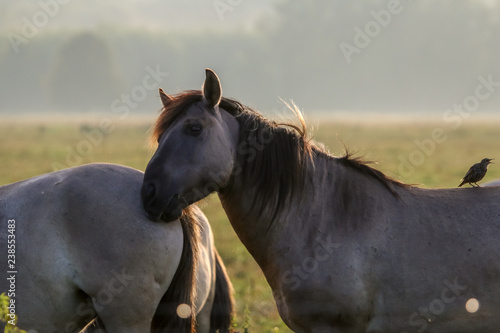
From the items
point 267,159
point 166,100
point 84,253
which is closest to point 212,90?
point 166,100

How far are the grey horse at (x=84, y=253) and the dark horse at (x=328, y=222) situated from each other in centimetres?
22

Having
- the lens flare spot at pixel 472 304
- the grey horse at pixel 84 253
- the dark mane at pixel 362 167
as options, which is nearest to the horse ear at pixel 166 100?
the grey horse at pixel 84 253

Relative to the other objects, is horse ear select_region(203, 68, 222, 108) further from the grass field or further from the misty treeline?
the misty treeline

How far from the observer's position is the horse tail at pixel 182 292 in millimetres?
4082

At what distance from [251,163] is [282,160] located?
226mm

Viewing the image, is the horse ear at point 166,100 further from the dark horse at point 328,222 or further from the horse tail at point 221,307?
the horse tail at point 221,307

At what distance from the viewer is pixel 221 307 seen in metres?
5.32

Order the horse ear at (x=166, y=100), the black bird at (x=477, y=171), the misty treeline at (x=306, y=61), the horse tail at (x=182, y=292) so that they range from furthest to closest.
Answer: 1. the misty treeline at (x=306, y=61)
2. the black bird at (x=477, y=171)
3. the horse ear at (x=166, y=100)
4. the horse tail at (x=182, y=292)

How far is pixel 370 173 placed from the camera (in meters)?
4.37

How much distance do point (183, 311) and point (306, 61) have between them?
165m

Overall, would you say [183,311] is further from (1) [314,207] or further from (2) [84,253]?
(1) [314,207]

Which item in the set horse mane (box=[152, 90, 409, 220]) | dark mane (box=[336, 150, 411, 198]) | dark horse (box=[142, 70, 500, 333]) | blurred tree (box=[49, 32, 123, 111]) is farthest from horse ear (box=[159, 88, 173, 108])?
blurred tree (box=[49, 32, 123, 111])

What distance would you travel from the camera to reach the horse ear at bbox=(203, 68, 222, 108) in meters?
3.97

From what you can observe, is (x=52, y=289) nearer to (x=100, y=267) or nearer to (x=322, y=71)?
(x=100, y=267)
